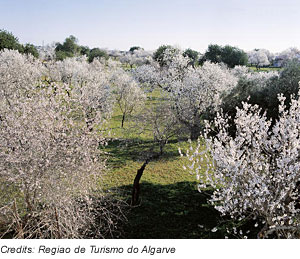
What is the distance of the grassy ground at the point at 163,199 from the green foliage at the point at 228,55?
181 feet

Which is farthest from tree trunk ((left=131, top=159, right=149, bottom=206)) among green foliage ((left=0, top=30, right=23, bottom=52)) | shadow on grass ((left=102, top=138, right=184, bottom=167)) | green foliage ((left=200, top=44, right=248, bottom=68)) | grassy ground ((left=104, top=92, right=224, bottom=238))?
green foliage ((left=200, top=44, right=248, bottom=68))

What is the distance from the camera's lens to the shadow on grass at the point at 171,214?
12109 mm

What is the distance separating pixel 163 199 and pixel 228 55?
65.1 m

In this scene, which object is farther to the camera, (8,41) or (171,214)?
(8,41)

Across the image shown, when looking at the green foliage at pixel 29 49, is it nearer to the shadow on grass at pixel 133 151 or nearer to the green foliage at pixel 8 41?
the green foliage at pixel 8 41

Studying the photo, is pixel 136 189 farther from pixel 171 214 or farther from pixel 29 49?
pixel 29 49

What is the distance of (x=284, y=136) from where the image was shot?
8836mm

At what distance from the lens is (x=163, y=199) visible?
50.5 feet

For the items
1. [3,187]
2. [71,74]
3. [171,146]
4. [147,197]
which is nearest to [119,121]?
[171,146]

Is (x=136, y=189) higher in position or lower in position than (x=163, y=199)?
higher

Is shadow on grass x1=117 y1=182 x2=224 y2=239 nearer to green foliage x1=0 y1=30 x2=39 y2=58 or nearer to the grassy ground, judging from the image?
the grassy ground

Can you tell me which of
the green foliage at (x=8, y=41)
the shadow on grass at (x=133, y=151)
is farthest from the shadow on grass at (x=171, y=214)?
the green foliage at (x=8, y=41)

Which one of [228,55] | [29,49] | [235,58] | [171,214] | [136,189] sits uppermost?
[228,55]

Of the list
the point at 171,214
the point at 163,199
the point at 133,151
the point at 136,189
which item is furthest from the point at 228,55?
the point at 171,214
